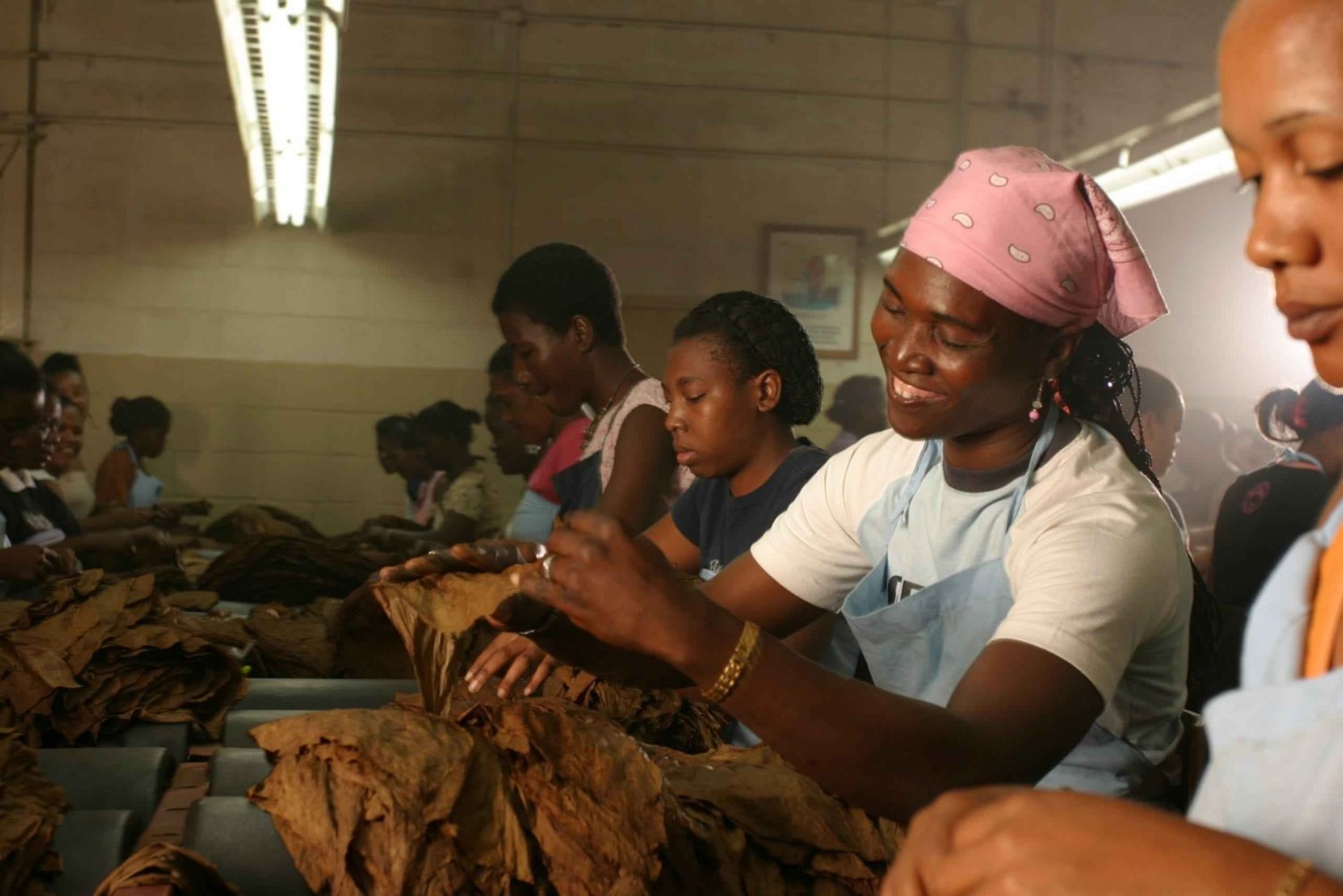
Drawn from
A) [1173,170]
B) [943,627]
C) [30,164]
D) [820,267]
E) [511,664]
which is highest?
[30,164]

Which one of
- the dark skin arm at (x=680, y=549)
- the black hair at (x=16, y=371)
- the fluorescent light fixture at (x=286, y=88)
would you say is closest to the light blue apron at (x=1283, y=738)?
the dark skin arm at (x=680, y=549)

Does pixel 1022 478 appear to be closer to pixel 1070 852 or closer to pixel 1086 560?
pixel 1086 560

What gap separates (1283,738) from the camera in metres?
0.64

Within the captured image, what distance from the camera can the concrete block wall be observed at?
824 cm

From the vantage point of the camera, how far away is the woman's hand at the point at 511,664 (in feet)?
5.89

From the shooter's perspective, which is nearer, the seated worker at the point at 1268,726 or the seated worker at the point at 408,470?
the seated worker at the point at 1268,726

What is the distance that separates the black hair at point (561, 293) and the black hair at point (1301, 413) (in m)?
1.82

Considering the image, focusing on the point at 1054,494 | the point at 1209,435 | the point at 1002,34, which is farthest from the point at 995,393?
the point at 1002,34

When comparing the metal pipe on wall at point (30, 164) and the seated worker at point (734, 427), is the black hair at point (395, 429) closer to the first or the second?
the metal pipe on wall at point (30, 164)

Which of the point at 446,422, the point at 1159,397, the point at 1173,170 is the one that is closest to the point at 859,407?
the point at 1173,170

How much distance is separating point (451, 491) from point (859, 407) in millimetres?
2497

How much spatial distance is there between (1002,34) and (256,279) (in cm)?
523

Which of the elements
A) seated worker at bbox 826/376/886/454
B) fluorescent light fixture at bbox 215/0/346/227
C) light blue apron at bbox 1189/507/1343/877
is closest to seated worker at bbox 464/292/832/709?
light blue apron at bbox 1189/507/1343/877

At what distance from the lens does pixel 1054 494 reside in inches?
59.2
